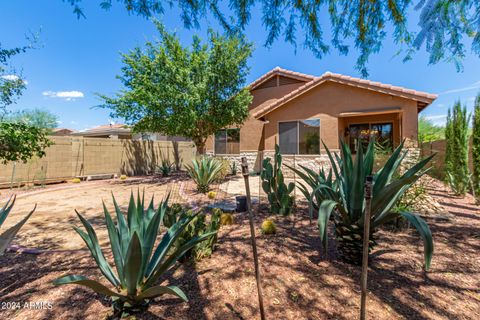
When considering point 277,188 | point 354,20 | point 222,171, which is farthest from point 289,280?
point 222,171

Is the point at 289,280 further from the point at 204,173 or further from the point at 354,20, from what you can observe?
the point at 204,173

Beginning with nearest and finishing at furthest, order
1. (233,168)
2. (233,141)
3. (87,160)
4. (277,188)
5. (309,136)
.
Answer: (277,188) → (309,136) → (87,160) → (233,168) → (233,141)

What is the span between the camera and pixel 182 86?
412 inches

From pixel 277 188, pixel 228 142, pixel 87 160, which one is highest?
pixel 228 142

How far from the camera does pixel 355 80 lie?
992 centimetres

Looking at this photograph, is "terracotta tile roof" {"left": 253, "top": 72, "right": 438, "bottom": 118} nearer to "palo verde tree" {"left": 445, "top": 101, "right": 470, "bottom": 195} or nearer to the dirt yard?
"palo verde tree" {"left": 445, "top": 101, "right": 470, "bottom": 195}

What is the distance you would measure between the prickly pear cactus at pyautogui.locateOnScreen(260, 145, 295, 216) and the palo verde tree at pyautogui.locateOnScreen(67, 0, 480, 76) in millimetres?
2398

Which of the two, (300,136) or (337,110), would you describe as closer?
(337,110)

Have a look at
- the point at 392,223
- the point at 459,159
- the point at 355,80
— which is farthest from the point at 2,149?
the point at 355,80

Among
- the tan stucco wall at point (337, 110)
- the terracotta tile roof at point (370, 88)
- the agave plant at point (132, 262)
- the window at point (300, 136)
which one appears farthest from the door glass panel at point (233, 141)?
the agave plant at point (132, 262)

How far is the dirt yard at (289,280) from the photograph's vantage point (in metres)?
1.80

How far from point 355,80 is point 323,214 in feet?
33.1

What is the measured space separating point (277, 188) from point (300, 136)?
7.66 metres

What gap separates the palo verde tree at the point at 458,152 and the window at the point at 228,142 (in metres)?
10.1
